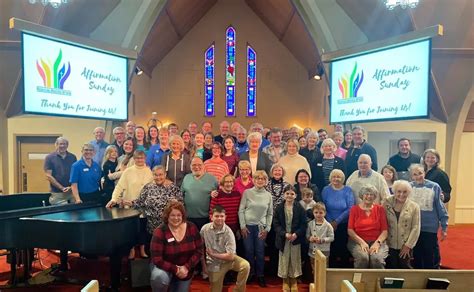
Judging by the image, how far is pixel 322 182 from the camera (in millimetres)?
4715

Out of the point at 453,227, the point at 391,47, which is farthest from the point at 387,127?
the point at 391,47

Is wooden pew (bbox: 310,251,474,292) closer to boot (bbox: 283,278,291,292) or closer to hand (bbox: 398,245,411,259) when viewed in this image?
hand (bbox: 398,245,411,259)

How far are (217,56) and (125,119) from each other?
7.78 metres

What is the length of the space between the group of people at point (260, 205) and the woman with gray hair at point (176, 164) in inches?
0.5

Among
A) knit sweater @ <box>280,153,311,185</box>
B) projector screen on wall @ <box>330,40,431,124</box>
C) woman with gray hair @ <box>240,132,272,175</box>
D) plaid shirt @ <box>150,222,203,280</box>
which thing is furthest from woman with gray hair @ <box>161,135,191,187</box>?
projector screen on wall @ <box>330,40,431,124</box>

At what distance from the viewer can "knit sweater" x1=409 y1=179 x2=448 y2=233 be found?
13.1ft

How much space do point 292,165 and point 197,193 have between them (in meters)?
1.24

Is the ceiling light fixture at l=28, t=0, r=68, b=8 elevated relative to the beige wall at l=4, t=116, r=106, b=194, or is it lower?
elevated

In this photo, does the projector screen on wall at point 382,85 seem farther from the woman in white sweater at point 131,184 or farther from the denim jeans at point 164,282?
the denim jeans at point 164,282

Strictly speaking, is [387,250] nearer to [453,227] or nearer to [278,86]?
[453,227]

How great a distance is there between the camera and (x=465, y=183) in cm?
769

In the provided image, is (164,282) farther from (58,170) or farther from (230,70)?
(230,70)

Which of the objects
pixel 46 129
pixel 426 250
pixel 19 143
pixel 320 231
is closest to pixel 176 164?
pixel 320 231

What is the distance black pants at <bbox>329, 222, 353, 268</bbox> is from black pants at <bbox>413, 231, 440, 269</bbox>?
764mm
